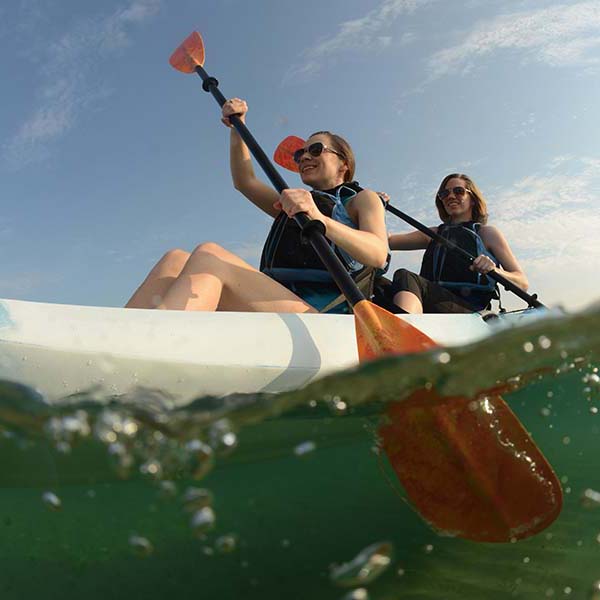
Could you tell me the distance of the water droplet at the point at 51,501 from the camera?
4.94ft

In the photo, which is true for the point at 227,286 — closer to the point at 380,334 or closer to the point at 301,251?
the point at 301,251

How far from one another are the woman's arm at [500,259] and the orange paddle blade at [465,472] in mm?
2726

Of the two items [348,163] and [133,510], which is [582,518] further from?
[348,163]

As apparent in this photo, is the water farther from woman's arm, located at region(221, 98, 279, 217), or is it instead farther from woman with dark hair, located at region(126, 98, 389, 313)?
woman's arm, located at region(221, 98, 279, 217)

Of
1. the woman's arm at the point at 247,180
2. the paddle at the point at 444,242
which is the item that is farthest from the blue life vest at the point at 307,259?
the paddle at the point at 444,242

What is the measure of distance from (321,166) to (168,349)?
1620 millimetres

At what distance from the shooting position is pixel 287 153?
403 centimetres

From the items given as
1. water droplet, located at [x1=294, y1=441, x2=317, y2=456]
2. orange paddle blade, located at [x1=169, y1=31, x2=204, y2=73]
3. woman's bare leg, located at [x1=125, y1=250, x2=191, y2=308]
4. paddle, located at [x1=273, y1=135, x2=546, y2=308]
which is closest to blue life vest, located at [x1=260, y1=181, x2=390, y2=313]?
woman's bare leg, located at [x1=125, y1=250, x2=191, y2=308]

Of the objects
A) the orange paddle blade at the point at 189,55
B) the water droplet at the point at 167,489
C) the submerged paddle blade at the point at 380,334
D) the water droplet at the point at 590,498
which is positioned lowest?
the water droplet at the point at 590,498

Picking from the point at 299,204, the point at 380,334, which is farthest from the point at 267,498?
the point at 299,204

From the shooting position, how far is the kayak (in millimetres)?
1777

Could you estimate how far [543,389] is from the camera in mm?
1783

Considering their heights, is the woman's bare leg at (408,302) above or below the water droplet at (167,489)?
above

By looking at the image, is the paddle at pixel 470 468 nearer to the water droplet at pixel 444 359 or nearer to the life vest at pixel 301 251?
the water droplet at pixel 444 359
